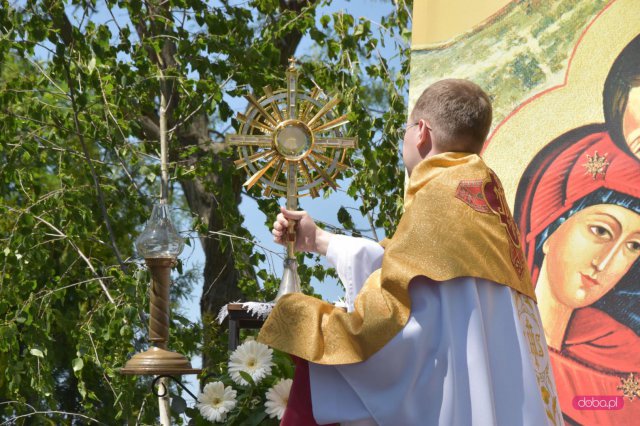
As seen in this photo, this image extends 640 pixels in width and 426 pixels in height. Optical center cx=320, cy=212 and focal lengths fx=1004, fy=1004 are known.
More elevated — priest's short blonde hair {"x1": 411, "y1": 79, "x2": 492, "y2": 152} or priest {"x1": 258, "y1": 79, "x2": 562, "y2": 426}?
priest's short blonde hair {"x1": 411, "y1": 79, "x2": 492, "y2": 152}

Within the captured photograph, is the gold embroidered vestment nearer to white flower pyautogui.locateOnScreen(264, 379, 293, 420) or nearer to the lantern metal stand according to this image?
white flower pyautogui.locateOnScreen(264, 379, 293, 420)

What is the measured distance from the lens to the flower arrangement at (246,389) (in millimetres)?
2883

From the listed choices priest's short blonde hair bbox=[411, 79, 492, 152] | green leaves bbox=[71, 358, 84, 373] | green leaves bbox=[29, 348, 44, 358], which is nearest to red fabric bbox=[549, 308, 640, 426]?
priest's short blonde hair bbox=[411, 79, 492, 152]

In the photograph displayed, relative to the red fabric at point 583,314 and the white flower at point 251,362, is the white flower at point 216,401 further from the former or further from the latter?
the red fabric at point 583,314

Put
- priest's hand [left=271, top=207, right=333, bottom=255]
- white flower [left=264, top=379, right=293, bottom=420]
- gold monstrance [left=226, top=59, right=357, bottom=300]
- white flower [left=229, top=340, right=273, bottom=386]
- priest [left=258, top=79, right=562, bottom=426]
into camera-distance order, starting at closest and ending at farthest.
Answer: priest [left=258, top=79, right=562, bottom=426] < priest's hand [left=271, top=207, right=333, bottom=255] < white flower [left=264, top=379, right=293, bottom=420] < white flower [left=229, top=340, right=273, bottom=386] < gold monstrance [left=226, top=59, right=357, bottom=300]

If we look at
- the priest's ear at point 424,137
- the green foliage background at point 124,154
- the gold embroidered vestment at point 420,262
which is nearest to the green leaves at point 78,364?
the green foliage background at point 124,154

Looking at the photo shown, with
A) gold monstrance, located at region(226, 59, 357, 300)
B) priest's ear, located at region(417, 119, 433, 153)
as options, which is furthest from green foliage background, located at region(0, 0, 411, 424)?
priest's ear, located at region(417, 119, 433, 153)

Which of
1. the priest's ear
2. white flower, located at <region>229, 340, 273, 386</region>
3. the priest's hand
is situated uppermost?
the priest's ear

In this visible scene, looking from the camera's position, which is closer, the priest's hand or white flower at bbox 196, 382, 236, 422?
the priest's hand

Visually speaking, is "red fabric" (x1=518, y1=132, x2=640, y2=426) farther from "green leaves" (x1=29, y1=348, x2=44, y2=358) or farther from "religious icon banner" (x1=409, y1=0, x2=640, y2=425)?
"green leaves" (x1=29, y1=348, x2=44, y2=358)

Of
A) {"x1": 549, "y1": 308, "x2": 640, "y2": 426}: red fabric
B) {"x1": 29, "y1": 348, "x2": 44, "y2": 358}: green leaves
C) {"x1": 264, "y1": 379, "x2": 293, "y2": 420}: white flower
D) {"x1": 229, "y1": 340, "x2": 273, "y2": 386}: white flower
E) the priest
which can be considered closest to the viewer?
the priest

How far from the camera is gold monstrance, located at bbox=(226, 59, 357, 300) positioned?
301 centimetres

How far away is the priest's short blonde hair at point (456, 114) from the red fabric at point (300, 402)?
61 cm

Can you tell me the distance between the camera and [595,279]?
370 cm
